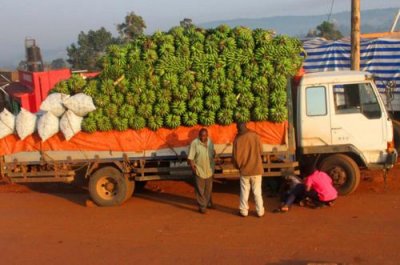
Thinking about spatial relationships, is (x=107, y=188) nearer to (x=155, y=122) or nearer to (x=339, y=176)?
(x=155, y=122)

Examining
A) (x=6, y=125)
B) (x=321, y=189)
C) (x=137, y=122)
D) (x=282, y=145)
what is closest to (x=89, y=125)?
(x=137, y=122)

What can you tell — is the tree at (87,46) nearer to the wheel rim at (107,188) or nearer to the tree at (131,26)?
the tree at (131,26)

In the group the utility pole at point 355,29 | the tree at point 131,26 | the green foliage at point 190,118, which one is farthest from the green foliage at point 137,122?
the tree at point 131,26

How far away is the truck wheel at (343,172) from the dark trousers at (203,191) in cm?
209

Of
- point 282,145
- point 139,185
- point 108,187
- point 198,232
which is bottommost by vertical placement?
point 198,232

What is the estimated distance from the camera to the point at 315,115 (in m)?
8.48

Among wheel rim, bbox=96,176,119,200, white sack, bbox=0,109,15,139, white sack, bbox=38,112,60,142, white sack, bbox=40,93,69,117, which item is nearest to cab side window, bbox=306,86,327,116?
wheel rim, bbox=96,176,119,200

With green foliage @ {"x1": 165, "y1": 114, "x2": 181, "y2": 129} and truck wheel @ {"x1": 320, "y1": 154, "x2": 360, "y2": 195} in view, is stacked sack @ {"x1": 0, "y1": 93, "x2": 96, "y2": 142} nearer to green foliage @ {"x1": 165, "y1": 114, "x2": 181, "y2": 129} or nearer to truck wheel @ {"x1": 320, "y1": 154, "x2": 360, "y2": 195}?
green foliage @ {"x1": 165, "y1": 114, "x2": 181, "y2": 129}

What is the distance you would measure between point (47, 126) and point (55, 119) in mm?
198

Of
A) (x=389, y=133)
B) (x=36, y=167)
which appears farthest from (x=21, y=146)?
(x=389, y=133)

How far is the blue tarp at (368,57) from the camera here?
14.4 m

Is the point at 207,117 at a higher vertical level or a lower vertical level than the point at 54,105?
lower

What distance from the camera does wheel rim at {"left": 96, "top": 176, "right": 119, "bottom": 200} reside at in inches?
350

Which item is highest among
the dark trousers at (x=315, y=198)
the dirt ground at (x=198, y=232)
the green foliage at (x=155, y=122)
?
the green foliage at (x=155, y=122)
